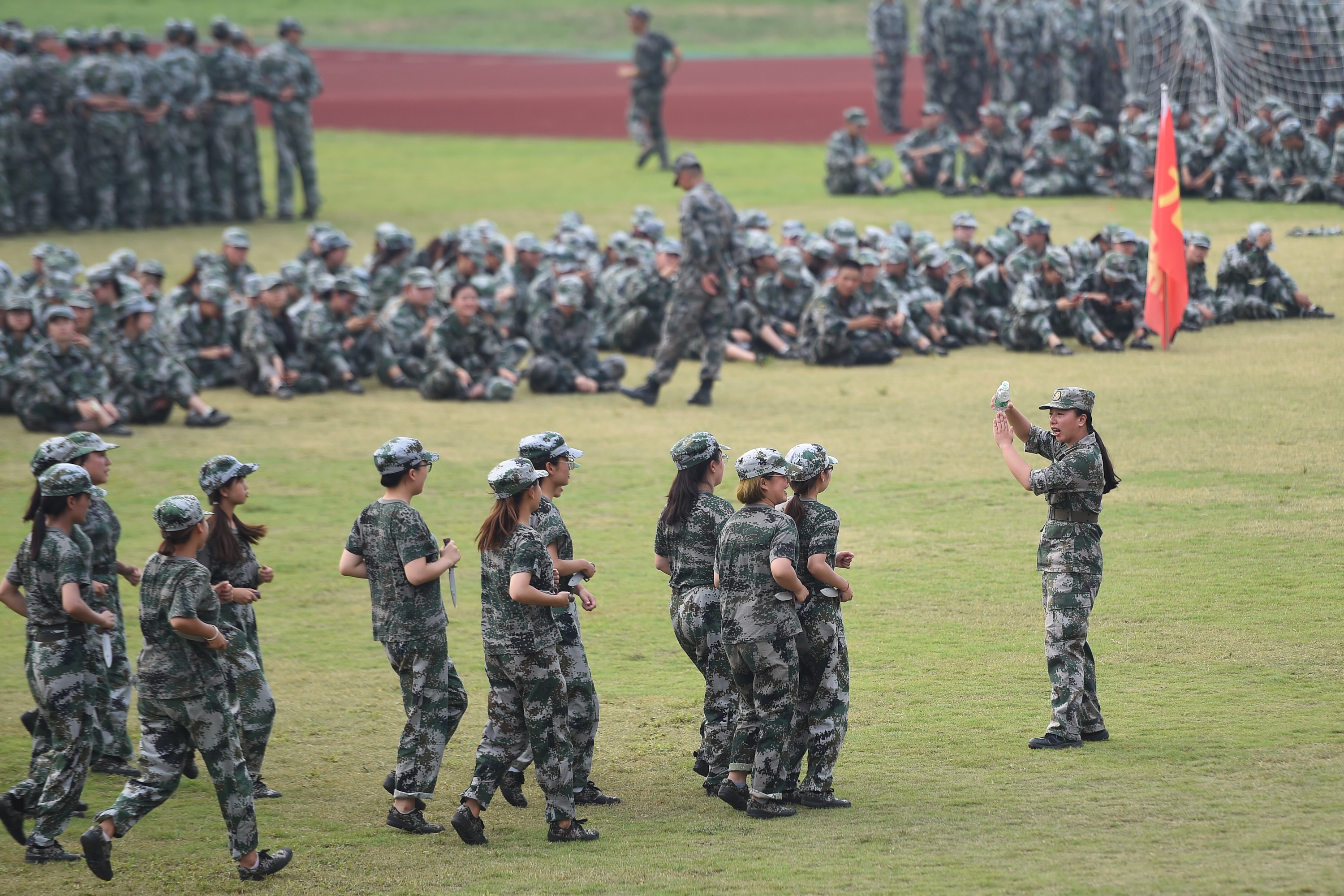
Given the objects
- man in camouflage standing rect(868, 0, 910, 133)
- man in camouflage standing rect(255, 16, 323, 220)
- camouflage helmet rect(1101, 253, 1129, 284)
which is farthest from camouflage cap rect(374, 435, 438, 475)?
man in camouflage standing rect(868, 0, 910, 133)

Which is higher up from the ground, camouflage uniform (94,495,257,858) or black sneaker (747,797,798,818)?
camouflage uniform (94,495,257,858)

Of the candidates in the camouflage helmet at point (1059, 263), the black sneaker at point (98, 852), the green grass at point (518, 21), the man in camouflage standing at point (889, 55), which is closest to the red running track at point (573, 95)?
the man in camouflage standing at point (889, 55)

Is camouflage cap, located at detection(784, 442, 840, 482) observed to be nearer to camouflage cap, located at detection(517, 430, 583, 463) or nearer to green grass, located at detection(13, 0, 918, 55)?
camouflage cap, located at detection(517, 430, 583, 463)

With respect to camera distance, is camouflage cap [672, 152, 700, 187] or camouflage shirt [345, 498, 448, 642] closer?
Answer: camouflage shirt [345, 498, 448, 642]

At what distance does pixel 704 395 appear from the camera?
51.5 feet

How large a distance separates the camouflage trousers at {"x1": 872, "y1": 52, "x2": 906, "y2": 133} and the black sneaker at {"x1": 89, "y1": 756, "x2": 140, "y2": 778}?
2654 centimetres

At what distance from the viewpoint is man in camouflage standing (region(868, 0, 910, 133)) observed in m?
31.1

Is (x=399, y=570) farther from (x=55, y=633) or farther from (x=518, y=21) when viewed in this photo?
(x=518, y=21)

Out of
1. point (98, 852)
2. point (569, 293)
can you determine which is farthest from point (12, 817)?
point (569, 293)

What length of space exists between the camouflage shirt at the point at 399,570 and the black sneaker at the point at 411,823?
80 centimetres

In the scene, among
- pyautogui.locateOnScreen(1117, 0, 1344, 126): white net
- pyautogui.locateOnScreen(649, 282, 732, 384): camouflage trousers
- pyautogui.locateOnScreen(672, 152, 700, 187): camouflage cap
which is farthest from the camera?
pyautogui.locateOnScreen(1117, 0, 1344, 126): white net

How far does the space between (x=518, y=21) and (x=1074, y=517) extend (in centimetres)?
4737

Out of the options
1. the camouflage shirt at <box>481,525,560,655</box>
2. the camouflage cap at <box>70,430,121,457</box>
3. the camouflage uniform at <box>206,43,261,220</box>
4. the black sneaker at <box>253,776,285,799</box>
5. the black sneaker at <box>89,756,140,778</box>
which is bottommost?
the black sneaker at <box>89,756,140,778</box>

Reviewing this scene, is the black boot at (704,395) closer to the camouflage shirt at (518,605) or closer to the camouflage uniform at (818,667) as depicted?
the camouflage uniform at (818,667)
